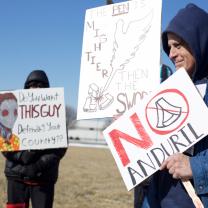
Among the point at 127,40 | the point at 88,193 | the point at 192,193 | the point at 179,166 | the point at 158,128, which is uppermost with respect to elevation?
the point at 127,40

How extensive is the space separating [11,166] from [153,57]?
2298mm

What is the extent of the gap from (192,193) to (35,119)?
2846mm

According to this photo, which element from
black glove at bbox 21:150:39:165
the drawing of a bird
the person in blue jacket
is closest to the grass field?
black glove at bbox 21:150:39:165

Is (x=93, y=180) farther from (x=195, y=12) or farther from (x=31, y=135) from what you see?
(x=195, y=12)

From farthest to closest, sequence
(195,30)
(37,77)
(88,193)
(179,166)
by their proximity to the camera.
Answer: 1. (88,193)
2. (37,77)
3. (195,30)
4. (179,166)

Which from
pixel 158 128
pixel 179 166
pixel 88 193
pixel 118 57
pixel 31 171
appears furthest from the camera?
pixel 88 193

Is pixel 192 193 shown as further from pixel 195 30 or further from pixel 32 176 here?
pixel 32 176

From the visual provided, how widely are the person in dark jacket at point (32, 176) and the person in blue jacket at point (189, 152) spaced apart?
2403 mm

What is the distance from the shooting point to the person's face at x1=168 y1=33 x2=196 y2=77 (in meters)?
2.36

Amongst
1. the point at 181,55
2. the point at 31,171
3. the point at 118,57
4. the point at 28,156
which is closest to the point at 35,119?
the point at 28,156

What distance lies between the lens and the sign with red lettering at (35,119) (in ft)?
15.4

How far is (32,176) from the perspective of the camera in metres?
4.64

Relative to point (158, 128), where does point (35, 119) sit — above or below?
above

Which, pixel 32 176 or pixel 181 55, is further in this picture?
pixel 32 176
